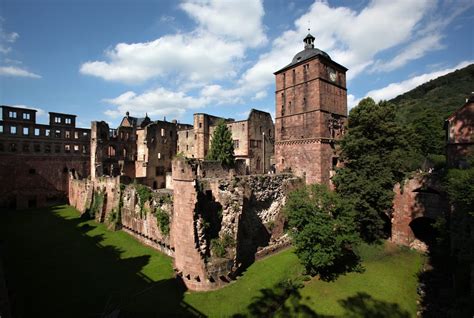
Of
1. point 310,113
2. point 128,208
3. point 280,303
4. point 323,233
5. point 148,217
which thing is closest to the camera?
point 280,303

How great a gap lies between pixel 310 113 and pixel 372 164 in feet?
25.8

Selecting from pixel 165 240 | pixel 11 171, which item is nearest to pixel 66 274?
pixel 165 240

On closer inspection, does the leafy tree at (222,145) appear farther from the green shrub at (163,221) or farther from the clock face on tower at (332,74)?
the green shrub at (163,221)

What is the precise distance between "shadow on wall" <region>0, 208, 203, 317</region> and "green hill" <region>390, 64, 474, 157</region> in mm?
25336

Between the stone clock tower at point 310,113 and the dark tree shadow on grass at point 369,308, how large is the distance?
1179cm

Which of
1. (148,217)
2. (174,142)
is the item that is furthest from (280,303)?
(174,142)

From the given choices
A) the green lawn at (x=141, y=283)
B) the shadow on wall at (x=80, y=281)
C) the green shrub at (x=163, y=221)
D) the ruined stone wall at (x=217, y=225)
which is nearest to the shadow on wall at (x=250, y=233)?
the ruined stone wall at (x=217, y=225)

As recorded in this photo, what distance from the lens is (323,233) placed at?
48.4 feet

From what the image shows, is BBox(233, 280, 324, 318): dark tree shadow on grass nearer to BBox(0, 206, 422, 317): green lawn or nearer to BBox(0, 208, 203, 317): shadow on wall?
BBox(0, 206, 422, 317): green lawn

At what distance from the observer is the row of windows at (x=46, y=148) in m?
34.4

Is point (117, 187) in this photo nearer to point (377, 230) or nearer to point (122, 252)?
point (122, 252)

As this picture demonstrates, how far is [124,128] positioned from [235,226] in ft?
113

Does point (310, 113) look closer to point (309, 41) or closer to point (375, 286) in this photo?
point (309, 41)

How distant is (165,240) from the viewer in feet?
60.0
